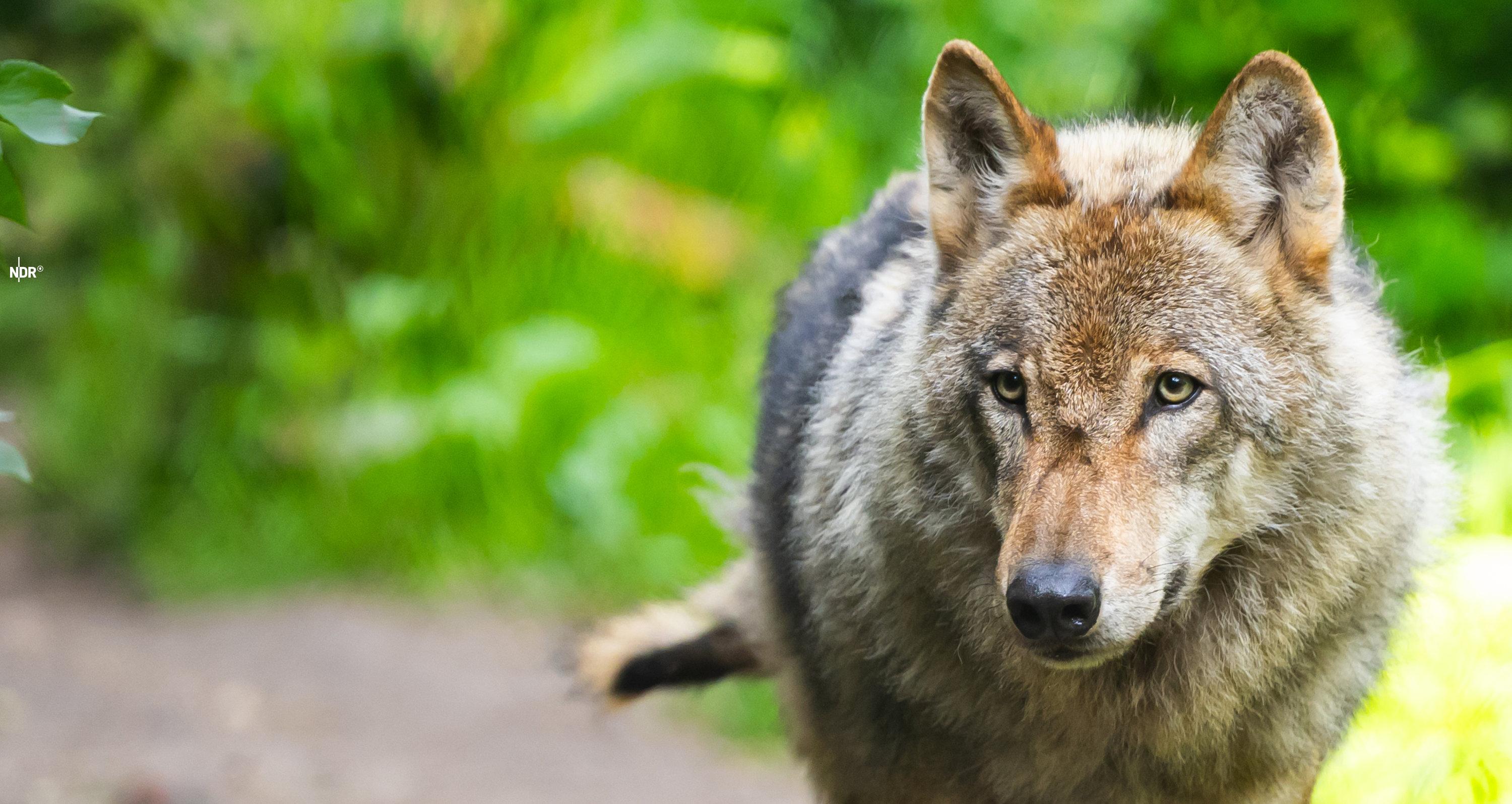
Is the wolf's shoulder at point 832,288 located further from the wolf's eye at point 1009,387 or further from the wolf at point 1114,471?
the wolf's eye at point 1009,387

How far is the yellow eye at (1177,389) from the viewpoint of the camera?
8.36ft

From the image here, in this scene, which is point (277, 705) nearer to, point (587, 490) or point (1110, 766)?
point (587, 490)

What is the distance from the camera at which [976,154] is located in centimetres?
294

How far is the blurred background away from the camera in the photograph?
21.3ft

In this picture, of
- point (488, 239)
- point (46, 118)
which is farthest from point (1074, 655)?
point (488, 239)

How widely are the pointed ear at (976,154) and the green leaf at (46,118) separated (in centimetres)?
155

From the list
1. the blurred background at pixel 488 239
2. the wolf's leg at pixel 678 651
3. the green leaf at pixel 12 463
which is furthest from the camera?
the blurred background at pixel 488 239

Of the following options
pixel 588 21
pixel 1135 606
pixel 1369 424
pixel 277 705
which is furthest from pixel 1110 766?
pixel 588 21

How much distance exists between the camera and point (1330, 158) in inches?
104

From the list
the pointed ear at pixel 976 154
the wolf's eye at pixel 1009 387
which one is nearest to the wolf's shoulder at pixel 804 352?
the pointed ear at pixel 976 154

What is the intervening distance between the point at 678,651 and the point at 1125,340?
6.52 feet

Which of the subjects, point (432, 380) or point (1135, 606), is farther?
point (432, 380)

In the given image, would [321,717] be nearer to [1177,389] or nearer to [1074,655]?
[1074,655]

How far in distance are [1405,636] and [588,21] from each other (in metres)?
5.27
